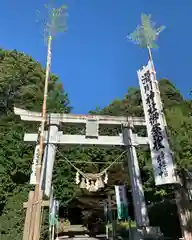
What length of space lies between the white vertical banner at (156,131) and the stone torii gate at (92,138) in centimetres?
196

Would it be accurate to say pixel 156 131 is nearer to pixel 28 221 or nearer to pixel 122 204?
pixel 122 204

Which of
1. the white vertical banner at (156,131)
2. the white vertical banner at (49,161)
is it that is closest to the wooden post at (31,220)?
the white vertical banner at (156,131)

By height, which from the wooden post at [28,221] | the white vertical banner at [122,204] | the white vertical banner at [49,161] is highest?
the white vertical banner at [49,161]

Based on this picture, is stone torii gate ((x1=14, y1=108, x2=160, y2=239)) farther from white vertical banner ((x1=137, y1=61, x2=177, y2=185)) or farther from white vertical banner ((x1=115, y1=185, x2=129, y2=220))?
white vertical banner ((x1=137, y1=61, x2=177, y2=185))

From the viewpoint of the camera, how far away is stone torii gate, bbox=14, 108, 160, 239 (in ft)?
31.0

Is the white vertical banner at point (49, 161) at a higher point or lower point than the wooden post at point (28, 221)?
higher

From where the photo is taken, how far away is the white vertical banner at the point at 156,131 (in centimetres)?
751

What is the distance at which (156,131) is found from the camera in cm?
839

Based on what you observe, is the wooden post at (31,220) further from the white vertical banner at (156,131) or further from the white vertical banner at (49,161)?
the white vertical banner at (49,161)

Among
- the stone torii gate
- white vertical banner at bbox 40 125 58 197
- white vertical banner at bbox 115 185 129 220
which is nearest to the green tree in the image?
the stone torii gate

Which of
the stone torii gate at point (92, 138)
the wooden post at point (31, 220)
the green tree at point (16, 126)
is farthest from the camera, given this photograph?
the green tree at point (16, 126)

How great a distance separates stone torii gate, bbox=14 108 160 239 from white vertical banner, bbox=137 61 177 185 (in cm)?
196

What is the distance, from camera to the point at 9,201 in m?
12.8

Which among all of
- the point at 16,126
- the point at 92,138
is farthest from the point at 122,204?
the point at 16,126
